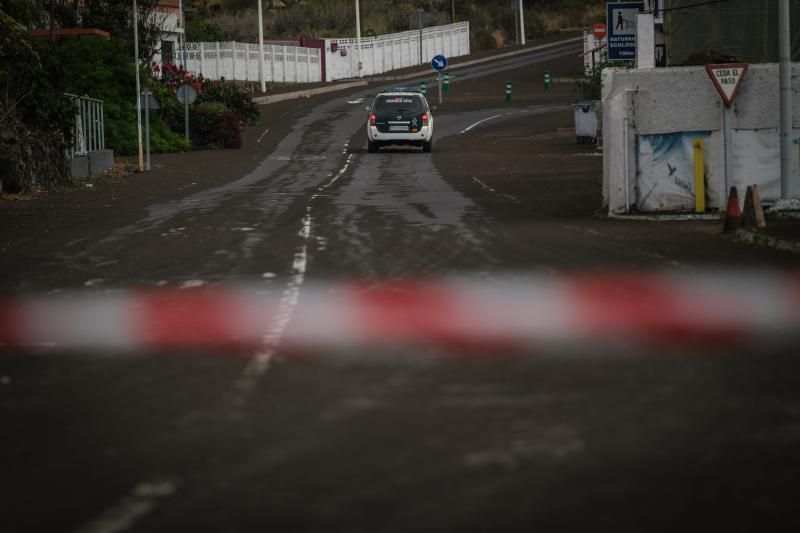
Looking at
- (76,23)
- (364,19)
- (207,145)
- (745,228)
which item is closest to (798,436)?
(745,228)

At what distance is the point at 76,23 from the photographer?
221ft

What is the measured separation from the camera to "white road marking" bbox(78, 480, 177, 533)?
20.7 ft

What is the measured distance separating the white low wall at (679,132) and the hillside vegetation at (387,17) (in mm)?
69755

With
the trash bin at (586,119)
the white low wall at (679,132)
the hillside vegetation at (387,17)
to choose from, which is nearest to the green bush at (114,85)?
the trash bin at (586,119)

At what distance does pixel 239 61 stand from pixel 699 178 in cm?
6041

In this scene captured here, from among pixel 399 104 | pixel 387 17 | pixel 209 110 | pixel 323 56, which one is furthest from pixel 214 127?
pixel 387 17

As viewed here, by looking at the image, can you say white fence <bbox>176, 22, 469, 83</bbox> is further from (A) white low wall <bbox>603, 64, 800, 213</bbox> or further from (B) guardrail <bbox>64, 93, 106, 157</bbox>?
(A) white low wall <bbox>603, 64, 800, 213</bbox>

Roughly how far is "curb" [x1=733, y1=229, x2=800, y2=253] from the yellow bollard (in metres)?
3.84

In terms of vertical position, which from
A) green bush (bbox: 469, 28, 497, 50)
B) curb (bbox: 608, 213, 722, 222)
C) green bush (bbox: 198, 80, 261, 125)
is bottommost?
curb (bbox: 608, 213, 722, 222)

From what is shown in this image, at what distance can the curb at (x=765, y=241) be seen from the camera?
18562 mm

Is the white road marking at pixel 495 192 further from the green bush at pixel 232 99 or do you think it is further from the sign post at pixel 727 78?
the green bush at pixel 232 99

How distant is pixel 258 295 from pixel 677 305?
393 centimetres

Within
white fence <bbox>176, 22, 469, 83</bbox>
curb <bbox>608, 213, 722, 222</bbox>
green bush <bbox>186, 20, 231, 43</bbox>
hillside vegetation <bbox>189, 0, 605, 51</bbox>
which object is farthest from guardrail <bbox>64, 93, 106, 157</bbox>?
hillside vegetation <bbox>189, 0, 605, 51</bbox>

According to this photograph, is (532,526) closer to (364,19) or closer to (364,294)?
(364,294)
